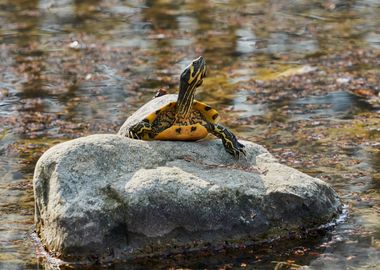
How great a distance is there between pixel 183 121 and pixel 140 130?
35cm

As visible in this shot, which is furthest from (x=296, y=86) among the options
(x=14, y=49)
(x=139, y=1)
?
(x=139, y=1)

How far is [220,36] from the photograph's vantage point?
1348cm

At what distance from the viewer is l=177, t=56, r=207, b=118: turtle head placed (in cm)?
657

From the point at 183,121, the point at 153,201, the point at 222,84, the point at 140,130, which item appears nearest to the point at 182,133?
the point at 183,121

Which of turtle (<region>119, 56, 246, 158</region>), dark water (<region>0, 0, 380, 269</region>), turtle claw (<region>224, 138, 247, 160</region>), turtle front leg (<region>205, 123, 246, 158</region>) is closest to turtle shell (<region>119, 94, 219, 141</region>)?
turtle (<region>119, 56, 246, 158</region>)

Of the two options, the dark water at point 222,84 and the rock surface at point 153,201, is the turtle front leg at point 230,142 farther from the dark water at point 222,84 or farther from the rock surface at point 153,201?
the dark water at point 222,84

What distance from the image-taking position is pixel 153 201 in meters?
5.71

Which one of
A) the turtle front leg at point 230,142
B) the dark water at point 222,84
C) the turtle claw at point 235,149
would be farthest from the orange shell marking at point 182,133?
the dark water at point 222,84

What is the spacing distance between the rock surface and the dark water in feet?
0.54

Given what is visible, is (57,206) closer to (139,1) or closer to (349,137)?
(349,137)

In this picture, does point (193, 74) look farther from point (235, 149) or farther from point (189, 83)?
point (235, 149)

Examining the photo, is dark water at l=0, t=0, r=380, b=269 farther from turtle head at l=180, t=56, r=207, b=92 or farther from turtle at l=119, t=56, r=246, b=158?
turtle head at l=180, t=56, r=207, b=92

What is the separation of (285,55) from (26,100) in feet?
12.7

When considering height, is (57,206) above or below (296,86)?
above
